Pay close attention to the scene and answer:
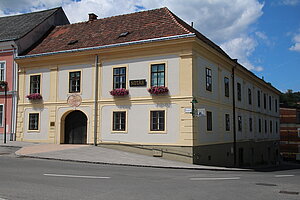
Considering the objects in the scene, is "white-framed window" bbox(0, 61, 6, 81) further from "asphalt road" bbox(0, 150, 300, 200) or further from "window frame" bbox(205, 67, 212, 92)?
"asphalt road" bbox(0, 150, 300, 200)

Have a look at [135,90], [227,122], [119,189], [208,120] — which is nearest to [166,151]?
[208,120]

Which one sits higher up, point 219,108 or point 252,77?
point 252,77

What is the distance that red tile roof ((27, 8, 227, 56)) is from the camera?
21.5 metres

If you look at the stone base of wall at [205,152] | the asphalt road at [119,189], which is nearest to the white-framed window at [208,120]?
the stone base of wall at [205,152]

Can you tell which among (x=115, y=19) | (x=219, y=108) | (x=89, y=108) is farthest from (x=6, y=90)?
(x=219, y=108)

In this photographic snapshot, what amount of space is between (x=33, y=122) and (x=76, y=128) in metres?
3.49

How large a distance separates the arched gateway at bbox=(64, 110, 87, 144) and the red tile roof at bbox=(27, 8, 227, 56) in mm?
4800

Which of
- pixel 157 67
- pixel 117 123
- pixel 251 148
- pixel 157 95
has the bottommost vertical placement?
pixel 251 148

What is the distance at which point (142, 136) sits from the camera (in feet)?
67.2

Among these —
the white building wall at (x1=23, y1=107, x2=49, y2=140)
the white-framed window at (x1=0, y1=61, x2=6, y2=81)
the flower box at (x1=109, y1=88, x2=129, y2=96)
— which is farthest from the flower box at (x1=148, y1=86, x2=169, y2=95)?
the white-framed window at (x1=0, y1=61, x2=6, y2=81)

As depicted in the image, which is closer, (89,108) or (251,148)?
(89,108)

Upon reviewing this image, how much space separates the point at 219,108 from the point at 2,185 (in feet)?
56.3

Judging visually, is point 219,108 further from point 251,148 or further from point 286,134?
point 286,134

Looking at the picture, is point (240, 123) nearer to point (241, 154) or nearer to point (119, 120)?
point (241, 154)
